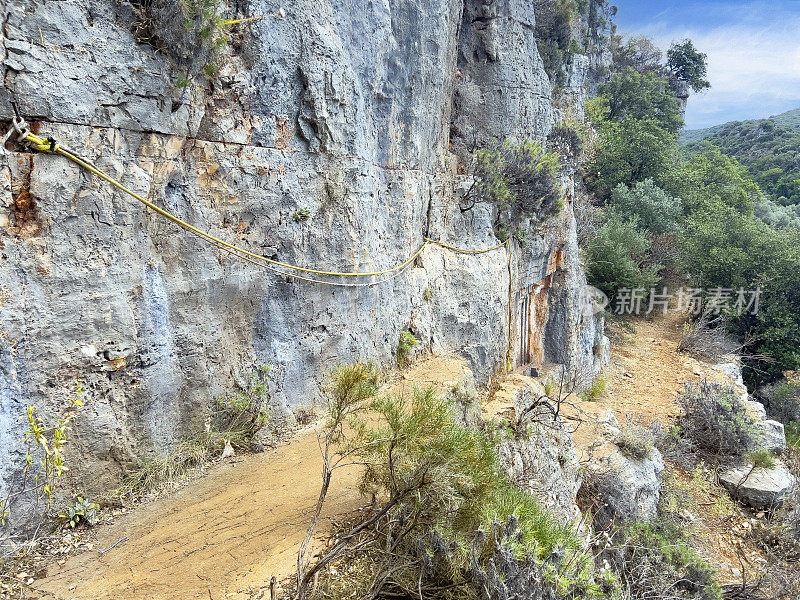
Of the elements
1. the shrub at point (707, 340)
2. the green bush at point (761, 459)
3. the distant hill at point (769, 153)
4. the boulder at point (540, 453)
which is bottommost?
the green bush at point (761, 459)

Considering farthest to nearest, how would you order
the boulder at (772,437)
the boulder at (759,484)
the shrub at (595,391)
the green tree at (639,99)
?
1. the green tree at (639,99)
2. the shrub at (595,391)
3. the boulder at (772,437)
4. the boulder at (759,484)

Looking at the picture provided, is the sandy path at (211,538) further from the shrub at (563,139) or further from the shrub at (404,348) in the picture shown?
the shrub at (563,139)

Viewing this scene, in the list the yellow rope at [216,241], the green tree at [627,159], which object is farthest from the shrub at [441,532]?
the green tree at [627,159]

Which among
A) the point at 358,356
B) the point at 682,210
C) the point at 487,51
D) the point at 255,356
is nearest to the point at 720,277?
the point at 682,210

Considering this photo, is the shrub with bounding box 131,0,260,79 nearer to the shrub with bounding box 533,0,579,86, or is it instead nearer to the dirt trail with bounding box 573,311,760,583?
the dirt trail with bounding box 573,311,760,583

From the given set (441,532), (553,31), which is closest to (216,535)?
(441,532)

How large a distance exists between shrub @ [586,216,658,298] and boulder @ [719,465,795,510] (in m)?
7.68

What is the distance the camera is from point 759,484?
935 cm

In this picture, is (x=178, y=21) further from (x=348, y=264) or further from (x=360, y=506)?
(x=360, y=506)

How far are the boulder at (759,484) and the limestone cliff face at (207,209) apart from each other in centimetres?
576

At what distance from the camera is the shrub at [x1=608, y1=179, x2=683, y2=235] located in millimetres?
18922

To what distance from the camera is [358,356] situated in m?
6.11

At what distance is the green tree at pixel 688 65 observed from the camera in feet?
93.7

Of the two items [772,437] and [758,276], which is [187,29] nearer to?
[772,437]
